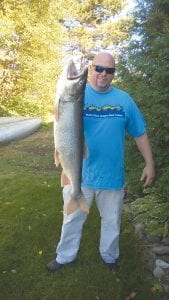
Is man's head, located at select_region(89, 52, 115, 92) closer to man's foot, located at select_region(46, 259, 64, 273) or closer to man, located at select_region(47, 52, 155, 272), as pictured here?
man, located at select_region(47, 52, 155, 272)

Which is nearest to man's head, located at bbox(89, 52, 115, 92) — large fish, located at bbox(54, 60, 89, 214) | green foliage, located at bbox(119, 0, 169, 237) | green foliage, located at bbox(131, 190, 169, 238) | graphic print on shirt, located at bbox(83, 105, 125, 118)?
graphic print on shirt, located at bbox(83, 105, 125, 118)

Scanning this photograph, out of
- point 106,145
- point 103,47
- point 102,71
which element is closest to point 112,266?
point 106,145

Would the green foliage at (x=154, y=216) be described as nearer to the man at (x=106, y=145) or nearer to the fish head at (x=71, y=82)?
the man at (x=106, y=145)

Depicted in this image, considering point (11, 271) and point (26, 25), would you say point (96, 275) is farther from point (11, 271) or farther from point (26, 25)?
point (26, 25)

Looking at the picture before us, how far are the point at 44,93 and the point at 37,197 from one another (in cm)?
952

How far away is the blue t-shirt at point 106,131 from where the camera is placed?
3.63 m

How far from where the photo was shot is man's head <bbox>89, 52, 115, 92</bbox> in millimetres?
3588

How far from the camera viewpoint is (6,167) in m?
8.60

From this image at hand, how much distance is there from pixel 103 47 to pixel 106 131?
71.7ft

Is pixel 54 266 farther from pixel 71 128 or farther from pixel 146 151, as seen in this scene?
pixel 71 128

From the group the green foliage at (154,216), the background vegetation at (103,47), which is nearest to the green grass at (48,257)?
the green foliage at (154,216)

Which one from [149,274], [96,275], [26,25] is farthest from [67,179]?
[26,25]

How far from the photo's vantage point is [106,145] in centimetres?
375

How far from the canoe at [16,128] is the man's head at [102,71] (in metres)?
7.58
